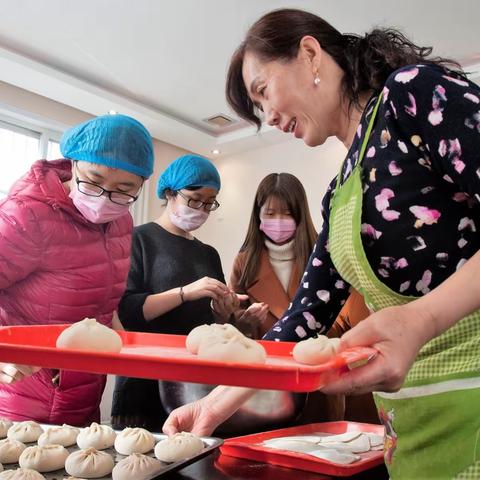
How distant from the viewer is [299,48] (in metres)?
0.79

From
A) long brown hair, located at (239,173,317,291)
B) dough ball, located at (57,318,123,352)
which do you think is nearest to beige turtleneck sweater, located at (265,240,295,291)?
long brown hair, located at (239,173,317,291)

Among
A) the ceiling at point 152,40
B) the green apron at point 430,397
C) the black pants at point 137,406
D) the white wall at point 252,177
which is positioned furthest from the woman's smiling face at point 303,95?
the white wall at point 252,177

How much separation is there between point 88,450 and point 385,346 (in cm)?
67

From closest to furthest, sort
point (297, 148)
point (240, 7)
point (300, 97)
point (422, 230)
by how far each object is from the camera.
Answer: point (422, 230) < point (300, 97) < point (240, 7) < point (297, 148)

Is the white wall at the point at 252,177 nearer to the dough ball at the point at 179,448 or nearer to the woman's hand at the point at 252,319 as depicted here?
the woman's hand at the point at 252,319

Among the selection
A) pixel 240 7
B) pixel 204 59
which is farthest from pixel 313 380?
pixel 204 59

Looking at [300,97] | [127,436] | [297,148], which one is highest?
[297,148]

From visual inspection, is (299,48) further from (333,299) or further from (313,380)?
(313,380)

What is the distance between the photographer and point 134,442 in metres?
0.96

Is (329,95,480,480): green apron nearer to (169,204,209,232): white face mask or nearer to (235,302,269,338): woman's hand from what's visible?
(235,302,269,338): woman's hand

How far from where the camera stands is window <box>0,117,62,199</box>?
312 centimetres

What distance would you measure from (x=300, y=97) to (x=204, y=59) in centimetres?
224

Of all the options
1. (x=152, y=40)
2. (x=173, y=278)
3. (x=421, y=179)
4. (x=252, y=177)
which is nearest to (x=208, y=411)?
(x=421, y=179)

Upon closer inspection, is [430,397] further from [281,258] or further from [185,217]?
[185,217]
